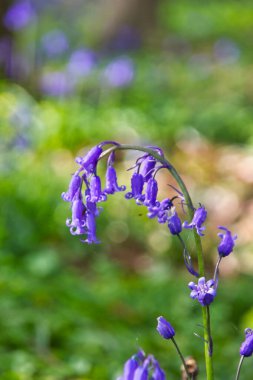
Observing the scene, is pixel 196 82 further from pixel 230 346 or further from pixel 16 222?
pixel 230 346

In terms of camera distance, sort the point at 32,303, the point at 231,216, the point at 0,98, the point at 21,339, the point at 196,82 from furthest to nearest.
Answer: the point at 196,82 < the point at 0,98 < the point at 231,216 < the point at 32,303 < the point at 21,339

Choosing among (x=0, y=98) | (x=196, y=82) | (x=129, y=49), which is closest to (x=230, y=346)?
(x=0, y=98)

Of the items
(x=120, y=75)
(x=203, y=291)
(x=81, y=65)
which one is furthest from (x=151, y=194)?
(x=120, y=75)

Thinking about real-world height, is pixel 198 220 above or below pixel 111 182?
below

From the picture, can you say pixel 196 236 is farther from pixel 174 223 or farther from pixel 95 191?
pixel 95 191

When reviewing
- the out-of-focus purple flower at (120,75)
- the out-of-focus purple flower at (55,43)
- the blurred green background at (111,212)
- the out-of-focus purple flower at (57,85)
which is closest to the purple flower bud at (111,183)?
the blurred green background at (111,212)

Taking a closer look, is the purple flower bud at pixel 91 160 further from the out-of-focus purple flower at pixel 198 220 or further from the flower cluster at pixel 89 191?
the out-of-focus purple flower at pixel 198 220

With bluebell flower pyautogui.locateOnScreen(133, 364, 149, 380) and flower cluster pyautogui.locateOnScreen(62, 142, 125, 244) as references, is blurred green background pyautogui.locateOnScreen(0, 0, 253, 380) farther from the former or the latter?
flower cluster pyautogui.locateOnScreen(62, 142, 125, 244)
